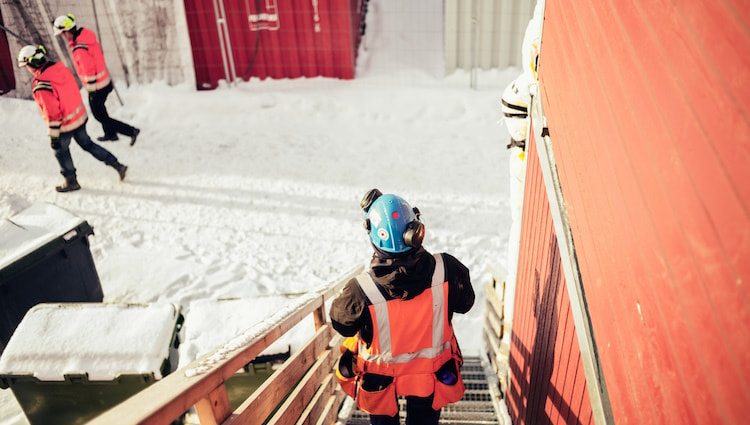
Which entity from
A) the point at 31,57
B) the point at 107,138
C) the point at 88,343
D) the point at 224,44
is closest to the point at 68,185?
the point at 107,138

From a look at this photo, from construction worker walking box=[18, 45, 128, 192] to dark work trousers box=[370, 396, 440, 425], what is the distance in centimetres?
588

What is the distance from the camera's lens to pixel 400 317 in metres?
2.80

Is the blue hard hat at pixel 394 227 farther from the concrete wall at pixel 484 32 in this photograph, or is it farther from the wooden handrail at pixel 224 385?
the concrete wall at pixel 484 32

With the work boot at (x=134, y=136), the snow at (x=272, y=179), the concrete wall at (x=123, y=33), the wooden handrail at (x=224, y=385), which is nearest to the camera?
the wooden handrail at (x=224, y=385)

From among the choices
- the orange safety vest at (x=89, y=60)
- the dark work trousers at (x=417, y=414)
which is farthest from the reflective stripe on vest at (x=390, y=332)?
the orange safety vest at (x=89, y=60)

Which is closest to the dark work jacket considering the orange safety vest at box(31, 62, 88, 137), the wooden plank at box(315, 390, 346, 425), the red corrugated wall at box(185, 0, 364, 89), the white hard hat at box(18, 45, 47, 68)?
the wooden plank at box(315, 390, 346, 425)

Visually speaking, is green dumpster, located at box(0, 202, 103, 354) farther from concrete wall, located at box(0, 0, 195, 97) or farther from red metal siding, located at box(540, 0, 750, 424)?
concrete wall, located at box(0, 0, 195, 97)

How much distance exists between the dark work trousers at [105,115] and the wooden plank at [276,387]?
6.25 m

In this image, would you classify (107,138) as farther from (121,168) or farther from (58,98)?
(58,98)

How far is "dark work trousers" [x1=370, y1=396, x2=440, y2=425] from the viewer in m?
3.19

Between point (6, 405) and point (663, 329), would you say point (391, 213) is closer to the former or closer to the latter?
point (663, 329)

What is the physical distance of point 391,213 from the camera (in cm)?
278

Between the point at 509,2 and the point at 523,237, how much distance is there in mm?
6604

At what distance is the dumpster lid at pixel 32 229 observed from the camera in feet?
14.2
